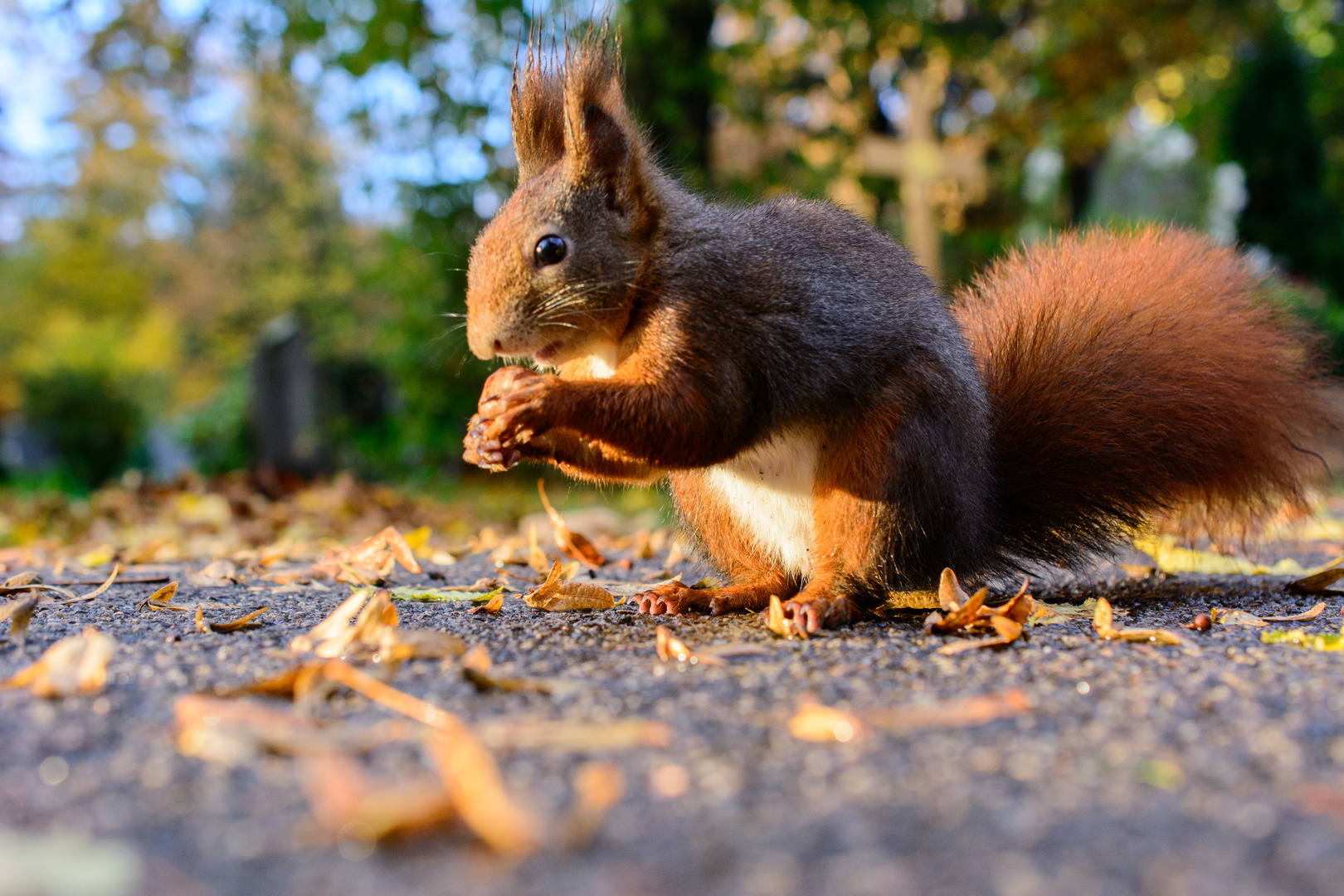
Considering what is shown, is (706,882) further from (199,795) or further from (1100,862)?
(199,795)

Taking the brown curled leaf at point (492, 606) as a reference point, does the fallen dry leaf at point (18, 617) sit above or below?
above

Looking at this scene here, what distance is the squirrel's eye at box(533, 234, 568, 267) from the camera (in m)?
1.77

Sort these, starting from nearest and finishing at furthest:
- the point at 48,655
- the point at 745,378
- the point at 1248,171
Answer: the point at 48,655, the point at 745,378, the point at 1248,171

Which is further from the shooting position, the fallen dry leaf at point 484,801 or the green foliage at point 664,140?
the green foliage at point 664,140

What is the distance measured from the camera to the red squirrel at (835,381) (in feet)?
5.65

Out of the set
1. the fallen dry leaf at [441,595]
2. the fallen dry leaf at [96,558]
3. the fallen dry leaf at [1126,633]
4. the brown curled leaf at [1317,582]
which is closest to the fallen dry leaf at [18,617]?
the fallen dry leaf at [441,595]

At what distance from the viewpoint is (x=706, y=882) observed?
729 millimetres

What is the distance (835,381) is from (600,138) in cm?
64

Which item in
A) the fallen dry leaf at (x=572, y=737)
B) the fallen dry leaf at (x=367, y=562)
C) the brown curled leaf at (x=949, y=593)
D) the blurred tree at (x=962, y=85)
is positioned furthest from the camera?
the blurred tree at (x=962, y=85)

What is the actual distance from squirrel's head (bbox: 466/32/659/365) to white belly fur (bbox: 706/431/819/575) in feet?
1.17

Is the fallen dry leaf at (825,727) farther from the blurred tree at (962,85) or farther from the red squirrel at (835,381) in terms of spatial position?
the blurred tree at (962,85)

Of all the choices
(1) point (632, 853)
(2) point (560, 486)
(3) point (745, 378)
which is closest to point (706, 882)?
(1) point (632, 853)

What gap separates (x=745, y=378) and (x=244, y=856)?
115 centimetres

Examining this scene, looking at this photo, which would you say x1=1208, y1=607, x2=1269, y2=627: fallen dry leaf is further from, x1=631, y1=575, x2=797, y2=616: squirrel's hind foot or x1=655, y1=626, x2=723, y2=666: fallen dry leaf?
x1=655, y1=626, x2=723, y2=666: fallen dry leaf
